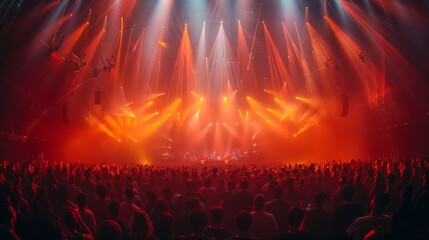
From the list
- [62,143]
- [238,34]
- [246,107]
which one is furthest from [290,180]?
[246,107]

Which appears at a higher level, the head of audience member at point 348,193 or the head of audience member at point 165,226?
the head of audience member at point 348,193

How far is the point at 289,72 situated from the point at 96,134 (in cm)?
1773

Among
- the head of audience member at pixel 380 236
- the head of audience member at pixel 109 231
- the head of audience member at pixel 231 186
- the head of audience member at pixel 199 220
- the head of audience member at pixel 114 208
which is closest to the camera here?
the head of audience member at pixel 380 236

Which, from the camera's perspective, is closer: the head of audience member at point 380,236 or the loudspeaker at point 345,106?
the head of audience member at point 380,236

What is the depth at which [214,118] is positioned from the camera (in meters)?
47.0

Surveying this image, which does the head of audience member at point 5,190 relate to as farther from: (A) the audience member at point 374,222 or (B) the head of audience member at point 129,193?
(A) the audience member at point 374,222

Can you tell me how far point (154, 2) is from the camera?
97.4 ft

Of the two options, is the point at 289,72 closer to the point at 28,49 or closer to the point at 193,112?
the point at 193,112

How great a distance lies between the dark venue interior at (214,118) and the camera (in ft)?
19.6

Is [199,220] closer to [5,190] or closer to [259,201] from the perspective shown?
[259,201]

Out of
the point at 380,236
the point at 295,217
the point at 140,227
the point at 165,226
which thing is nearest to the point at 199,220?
the point at 165,226

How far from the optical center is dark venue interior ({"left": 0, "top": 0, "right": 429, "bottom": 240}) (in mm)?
5988

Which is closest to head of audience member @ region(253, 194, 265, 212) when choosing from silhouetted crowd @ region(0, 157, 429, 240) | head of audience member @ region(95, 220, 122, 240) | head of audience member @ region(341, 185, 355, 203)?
silhouetted crowd @ region(0, 157, 429, 240)

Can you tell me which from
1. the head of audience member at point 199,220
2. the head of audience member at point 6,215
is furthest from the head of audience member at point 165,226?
the head of audience member at point 6,215
